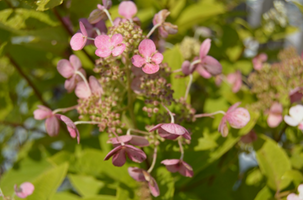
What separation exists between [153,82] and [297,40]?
288cm

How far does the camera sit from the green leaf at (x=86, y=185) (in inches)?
30.5

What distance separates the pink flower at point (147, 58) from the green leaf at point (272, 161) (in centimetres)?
37

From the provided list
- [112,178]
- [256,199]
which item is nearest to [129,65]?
[112,178]

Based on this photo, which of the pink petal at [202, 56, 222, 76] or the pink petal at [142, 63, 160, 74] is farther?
the pink petal at [202, 56, 222, 76]

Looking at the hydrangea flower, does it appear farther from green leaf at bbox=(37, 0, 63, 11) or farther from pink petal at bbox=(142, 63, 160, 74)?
green leaf at bbox=(37, 0, 63, 11)

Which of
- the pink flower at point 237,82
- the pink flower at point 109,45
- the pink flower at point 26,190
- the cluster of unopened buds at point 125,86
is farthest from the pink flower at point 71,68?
the pink flower at point 237,82

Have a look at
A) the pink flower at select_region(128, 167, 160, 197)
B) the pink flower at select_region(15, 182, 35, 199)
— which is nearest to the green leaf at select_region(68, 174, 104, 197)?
the pink flower at select_region(15, 182, 35, 199)

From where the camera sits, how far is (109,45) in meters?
0.47

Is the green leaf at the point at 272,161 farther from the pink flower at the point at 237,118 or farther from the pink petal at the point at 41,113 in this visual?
the pink petal at the point at 41,113

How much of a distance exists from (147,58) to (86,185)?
455mm

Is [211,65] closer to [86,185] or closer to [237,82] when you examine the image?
[237,82]

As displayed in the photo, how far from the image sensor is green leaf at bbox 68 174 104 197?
78 cm

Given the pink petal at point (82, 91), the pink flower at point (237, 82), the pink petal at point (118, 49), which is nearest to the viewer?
the pink petal at point (118, 49)

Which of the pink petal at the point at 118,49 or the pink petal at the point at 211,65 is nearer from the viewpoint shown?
the pink petal at the point at 118,49
